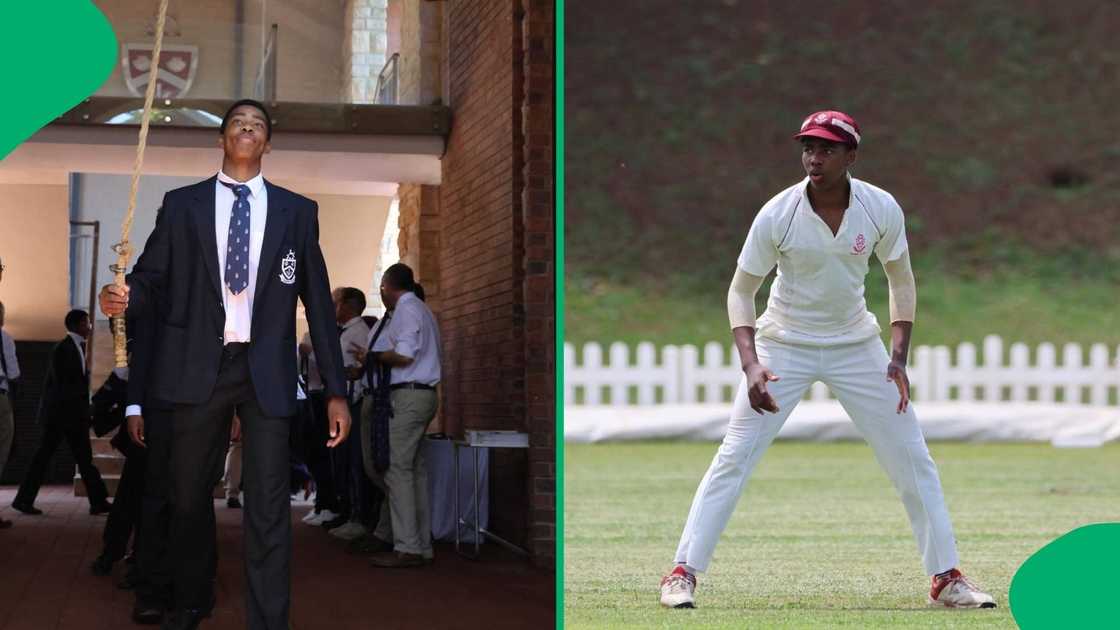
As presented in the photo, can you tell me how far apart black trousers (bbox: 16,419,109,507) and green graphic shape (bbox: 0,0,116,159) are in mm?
6561

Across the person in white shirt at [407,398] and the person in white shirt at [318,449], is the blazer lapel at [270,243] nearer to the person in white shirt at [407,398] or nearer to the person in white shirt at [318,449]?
the person in white shirt at [407,398]

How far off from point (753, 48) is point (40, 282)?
689 inches

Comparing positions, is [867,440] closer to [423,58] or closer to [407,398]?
[407,398]

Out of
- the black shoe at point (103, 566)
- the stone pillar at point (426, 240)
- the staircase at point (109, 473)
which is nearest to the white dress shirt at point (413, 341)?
the black shoe at point (103, 566)

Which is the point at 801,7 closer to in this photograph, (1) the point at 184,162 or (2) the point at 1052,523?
(1) the point at 184,162

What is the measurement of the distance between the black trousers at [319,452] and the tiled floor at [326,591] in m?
0.80

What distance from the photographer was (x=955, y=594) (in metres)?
5.29

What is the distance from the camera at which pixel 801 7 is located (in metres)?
29.6

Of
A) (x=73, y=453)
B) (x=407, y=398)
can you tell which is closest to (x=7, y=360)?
(x=73, y=453)

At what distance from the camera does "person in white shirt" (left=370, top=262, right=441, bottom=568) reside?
771cm

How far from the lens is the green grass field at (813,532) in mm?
5281

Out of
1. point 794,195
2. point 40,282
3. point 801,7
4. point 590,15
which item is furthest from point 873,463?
point 801,7

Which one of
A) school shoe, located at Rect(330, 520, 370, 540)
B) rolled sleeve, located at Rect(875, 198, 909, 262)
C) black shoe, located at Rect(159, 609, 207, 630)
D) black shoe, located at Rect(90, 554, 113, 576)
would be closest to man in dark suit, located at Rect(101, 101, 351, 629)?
black shoe, located at Rect(159, 609, 207, 630)

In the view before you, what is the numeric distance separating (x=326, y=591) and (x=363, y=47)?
4.92m
